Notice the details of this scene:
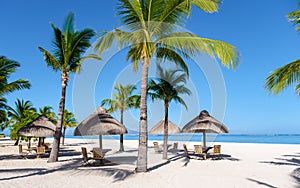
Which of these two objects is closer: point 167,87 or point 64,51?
point 64,51

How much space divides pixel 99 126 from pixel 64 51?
4020 mm

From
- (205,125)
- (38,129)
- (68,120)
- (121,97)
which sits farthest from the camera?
(68,120)

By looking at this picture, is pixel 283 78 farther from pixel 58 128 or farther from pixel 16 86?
pixel 16 86

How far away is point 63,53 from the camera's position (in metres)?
11.3

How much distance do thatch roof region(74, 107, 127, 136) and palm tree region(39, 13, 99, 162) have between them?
1.44 meters

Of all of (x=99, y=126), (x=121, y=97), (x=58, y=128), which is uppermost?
(x=121, y=97)

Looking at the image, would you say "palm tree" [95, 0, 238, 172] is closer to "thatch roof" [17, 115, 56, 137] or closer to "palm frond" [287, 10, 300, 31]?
"palm frond" [287, 10, 300, 31]

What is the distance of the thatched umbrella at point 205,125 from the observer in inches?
538

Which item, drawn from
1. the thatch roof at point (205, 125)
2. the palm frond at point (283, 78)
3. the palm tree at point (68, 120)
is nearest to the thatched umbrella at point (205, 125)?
the thatch roof at point (205, 125)

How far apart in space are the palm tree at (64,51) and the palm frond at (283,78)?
7.92m

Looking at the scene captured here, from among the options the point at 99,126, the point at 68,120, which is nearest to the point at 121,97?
the point at 99,126

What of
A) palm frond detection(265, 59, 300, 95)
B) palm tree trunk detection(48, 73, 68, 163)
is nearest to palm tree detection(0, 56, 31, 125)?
palm tree trunk detection(48, 73, 68, 163)

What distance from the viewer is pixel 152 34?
328 inches

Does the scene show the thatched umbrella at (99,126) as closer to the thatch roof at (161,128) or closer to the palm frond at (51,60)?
the palm frond at (51,60)
